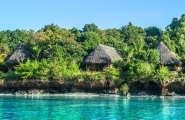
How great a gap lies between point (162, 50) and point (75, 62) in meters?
9.07

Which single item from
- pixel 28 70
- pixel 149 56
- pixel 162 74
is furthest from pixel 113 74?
pixel 28 70

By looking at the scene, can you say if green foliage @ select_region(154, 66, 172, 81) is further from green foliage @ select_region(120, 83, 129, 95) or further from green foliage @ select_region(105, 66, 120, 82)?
green foliage @ select_region(105, 66, 120, 82)

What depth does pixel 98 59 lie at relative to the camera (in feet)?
132

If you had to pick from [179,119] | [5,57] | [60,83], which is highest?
[5,57]

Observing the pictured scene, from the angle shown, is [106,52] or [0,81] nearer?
[0,81]

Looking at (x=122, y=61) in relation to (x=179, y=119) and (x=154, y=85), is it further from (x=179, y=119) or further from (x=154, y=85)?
(x=179, y=119)

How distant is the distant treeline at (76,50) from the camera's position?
36406 millimetres

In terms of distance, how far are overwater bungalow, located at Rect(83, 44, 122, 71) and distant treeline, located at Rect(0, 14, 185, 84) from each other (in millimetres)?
1080

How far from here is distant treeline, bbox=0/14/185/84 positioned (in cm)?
3641

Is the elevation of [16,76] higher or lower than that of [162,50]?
lower

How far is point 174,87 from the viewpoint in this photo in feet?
115

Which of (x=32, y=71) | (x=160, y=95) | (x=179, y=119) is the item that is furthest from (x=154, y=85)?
(x=179, y=119)

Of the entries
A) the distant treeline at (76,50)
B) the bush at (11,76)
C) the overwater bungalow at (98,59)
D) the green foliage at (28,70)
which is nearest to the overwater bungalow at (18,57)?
the distant treeline at (76,50)

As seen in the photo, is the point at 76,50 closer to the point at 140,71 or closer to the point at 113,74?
the point at 113,74
